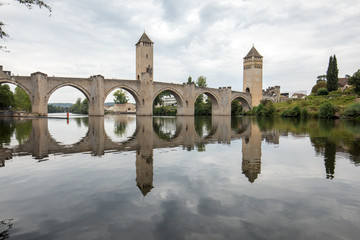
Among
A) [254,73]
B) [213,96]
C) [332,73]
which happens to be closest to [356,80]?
[332,73]

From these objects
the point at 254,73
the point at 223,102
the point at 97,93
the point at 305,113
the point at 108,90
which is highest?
the point at 254,73

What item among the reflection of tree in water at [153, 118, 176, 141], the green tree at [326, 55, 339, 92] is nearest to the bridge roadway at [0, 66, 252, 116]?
the green tree at [326, 55, 339, 92]

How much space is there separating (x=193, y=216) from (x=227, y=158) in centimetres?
462

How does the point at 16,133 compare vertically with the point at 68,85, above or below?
below

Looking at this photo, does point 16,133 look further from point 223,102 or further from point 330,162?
point 223,102

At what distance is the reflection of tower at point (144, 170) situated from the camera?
16.8 ft

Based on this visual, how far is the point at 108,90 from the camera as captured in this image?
142 ft

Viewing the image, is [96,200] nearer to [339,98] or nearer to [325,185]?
[325,185]

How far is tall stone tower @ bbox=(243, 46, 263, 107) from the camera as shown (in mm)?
67000

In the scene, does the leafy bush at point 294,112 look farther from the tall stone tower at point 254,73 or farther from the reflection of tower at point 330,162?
the reflection of tower at point 330,162

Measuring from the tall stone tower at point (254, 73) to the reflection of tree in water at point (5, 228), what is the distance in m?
68.7

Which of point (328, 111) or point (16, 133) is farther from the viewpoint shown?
point (328, 111)

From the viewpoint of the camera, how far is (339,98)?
48.2 metres

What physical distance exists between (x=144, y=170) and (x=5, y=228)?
342 cm
